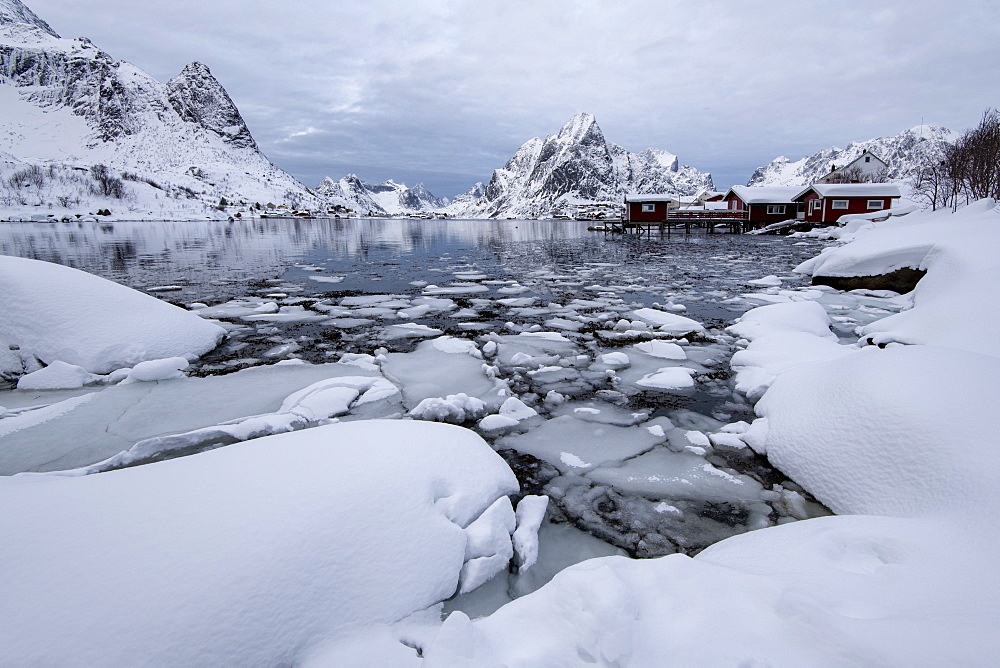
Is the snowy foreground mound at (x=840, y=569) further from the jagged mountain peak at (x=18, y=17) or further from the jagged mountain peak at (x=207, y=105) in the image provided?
the jagged mountain peak at (x=18, y=17)

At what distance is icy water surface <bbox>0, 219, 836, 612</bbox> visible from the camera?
3.06m

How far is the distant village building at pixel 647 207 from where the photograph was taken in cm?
4844

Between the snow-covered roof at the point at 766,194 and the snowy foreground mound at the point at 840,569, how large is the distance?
4933 cm

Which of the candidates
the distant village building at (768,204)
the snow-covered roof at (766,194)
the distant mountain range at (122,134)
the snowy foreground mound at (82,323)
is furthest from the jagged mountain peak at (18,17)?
the snowy foreground mound at (82,323)

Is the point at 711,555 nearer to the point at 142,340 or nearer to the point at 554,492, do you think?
the point at 554,492

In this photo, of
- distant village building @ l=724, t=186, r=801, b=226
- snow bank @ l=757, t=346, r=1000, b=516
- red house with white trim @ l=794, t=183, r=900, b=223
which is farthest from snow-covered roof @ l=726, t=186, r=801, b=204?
snow bank @ l=757, t=346, r=1000, b=516

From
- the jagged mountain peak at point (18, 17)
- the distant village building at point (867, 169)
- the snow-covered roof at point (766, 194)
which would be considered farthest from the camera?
the jagged mountain peak at point (18, 17)

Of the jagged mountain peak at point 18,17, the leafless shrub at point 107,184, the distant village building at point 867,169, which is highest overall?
the jagged mountain peak at point 18,17

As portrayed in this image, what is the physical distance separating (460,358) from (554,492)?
3.05 metres

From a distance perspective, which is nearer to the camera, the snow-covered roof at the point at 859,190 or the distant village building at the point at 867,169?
the snow-covered roof at the point at 859,190

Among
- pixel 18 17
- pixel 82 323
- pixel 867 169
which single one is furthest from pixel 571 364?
pixel 18 17

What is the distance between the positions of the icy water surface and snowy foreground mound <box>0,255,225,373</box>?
0.68 metres

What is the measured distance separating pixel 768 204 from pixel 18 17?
802 feet

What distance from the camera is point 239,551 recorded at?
1801mm
